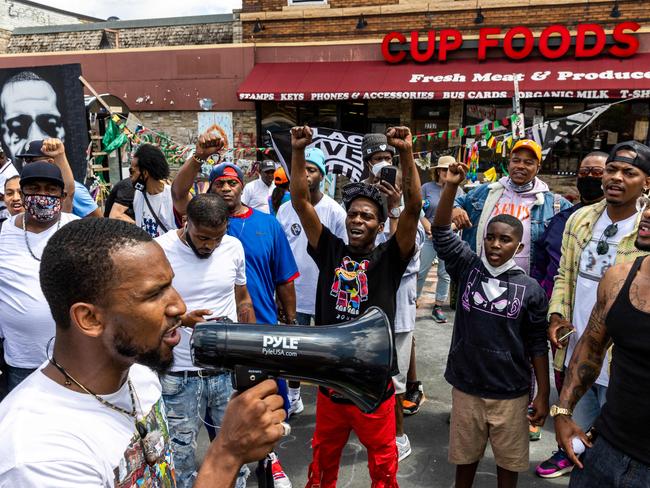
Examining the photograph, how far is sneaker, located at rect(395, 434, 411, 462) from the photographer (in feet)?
12.5

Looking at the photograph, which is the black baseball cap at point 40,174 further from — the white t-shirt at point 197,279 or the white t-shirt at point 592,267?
the white t-shirt at point 592,267

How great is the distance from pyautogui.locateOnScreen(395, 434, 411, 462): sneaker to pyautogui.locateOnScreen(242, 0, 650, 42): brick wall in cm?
1046

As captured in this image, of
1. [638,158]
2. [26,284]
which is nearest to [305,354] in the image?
[26,284]

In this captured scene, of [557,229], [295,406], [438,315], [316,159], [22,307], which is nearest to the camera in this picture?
[22,307]

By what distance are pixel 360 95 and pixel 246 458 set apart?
1111 centimetres

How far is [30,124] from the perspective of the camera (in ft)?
23.0

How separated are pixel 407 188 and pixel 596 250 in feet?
4.01

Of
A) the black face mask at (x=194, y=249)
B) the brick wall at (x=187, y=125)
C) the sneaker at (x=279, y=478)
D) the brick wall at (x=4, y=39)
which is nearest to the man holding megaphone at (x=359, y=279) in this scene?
the sneaker at (x=279, y=478)

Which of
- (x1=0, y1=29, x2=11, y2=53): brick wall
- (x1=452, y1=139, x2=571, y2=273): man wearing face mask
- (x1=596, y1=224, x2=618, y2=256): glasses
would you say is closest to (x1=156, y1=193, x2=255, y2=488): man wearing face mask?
(x1=452, y1=139, x2=571, y2=273): man wearing face mask

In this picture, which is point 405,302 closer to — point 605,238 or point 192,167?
point 605,238

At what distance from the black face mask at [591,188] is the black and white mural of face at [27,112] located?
581 centimetres

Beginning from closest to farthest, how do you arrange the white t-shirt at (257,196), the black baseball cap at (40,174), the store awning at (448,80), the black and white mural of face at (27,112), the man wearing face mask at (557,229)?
the black baseball cap at (40,174) < the man wearing face mask at (557,229) < the black and white mural of face at (27,112) < the white t-shirt at (257,196) < the store awning at (448,80)

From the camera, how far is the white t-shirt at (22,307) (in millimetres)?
2816

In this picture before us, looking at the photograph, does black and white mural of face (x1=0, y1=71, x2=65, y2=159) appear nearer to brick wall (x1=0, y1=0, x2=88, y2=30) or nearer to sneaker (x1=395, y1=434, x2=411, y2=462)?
sneaker (x1=395, y1=434, x2=411, y2=462)
